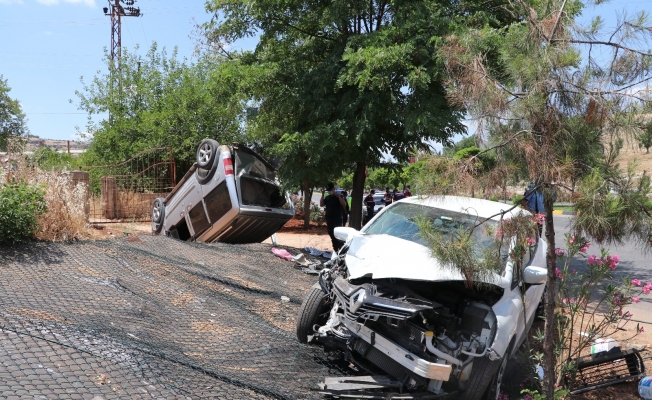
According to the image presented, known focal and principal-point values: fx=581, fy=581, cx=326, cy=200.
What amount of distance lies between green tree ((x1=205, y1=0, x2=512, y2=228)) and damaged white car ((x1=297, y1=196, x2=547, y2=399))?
4.54 m

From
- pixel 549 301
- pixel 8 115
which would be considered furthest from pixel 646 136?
pixel 8 115

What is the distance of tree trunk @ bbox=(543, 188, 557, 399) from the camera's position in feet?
12.8

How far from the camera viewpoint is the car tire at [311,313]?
17.8 ft

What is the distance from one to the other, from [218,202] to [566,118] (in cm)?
763

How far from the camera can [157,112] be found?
21.6m

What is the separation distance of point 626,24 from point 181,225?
30.9ft

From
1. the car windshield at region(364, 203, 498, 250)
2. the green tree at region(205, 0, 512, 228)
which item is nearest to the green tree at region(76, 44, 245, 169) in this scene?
the green tree at region(205, 0, 512, 228)

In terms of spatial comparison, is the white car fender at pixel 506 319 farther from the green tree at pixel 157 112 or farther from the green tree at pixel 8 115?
the green tree at pixel 8 115

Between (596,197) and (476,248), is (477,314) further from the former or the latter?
(596,197)

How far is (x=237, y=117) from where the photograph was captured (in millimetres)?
20688

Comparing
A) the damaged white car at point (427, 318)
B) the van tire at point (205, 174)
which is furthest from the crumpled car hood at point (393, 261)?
the van tire at point (205, 174)

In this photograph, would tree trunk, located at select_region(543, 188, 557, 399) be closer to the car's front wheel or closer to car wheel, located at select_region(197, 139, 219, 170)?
the car's front wheel

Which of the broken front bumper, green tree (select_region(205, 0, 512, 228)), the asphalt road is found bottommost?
the asphalt road

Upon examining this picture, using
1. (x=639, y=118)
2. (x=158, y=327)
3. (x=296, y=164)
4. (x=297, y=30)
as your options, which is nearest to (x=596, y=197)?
(x=639, y=118)
